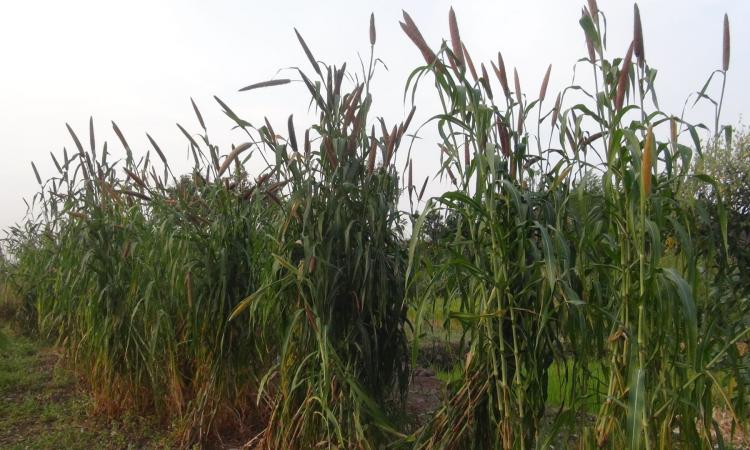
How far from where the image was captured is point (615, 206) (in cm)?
215

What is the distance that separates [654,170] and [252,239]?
2378 mm

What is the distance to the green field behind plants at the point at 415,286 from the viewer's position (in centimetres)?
214

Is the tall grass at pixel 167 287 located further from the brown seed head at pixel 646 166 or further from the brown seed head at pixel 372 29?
the brown seed head at pixel 646 166

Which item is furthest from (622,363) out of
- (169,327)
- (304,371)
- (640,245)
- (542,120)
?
(169,327)

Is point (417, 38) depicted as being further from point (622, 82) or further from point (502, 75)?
point (622, 82)

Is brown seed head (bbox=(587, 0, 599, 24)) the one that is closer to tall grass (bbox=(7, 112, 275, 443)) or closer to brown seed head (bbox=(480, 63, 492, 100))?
brown seed head (bbox=(480, 63, 492, 100))

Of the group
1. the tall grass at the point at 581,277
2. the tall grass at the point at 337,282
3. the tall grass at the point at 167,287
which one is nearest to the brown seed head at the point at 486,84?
the tall grass at the point at 581,277

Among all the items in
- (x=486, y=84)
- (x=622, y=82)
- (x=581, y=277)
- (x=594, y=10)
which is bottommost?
(x=581, y=277)

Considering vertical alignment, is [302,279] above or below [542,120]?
below

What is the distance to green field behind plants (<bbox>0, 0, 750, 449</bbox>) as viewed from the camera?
2145mm

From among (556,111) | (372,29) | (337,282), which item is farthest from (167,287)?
(556,111)

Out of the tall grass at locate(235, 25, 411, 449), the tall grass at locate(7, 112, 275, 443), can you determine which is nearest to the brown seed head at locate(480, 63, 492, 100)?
the tall grass at locate(235, 25, 411, 449)

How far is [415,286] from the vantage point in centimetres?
335

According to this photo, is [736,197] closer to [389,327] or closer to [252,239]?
[389,327]
